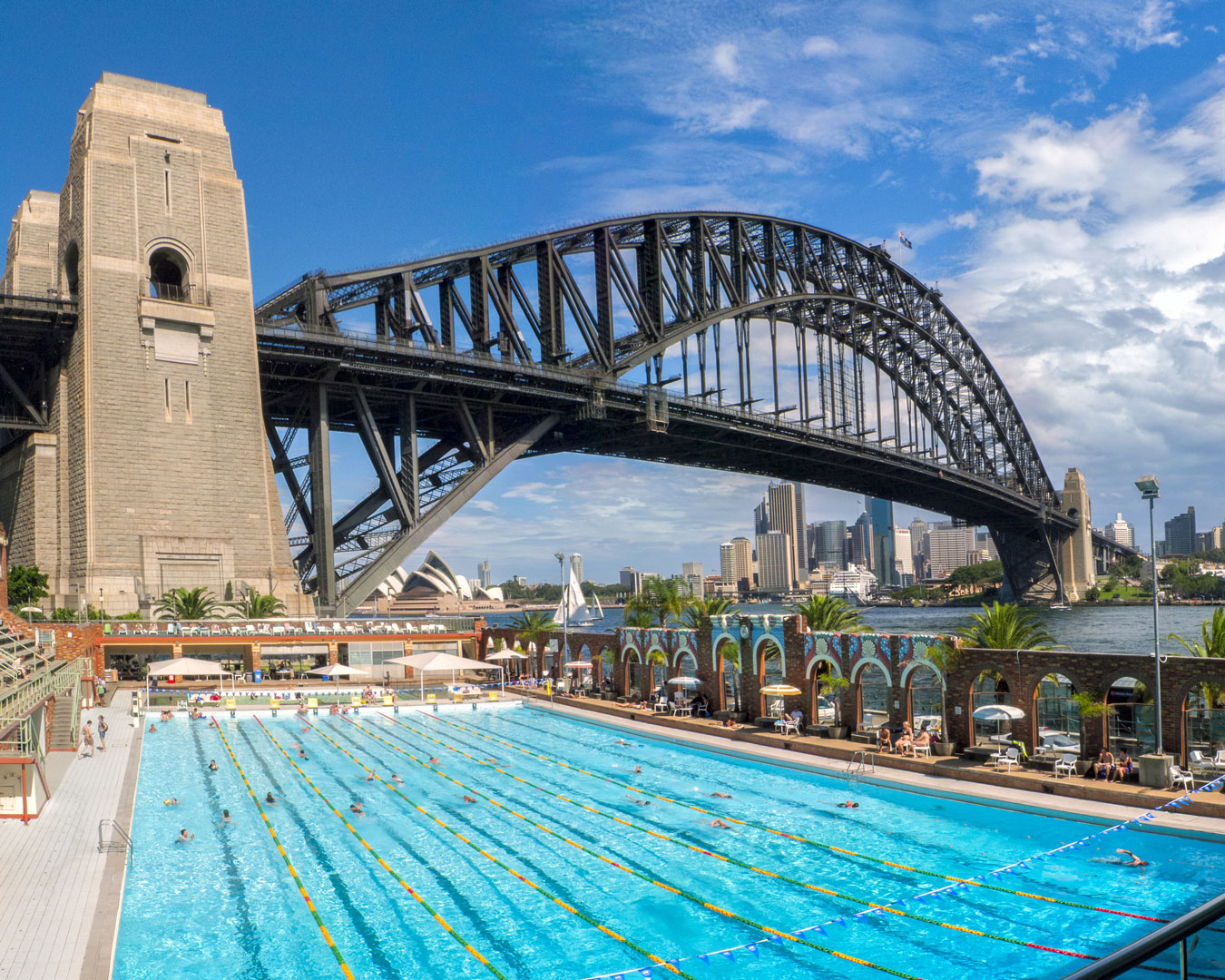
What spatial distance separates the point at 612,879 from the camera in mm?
17812

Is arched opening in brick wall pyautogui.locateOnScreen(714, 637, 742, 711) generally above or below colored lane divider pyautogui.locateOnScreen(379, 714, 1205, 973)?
above

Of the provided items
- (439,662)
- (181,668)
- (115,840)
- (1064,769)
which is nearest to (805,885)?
(1064,769)

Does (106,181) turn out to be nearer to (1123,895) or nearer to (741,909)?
(741,909)

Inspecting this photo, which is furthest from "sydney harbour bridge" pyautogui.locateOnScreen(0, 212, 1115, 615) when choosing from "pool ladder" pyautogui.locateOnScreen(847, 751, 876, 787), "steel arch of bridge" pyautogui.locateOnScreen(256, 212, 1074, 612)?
"pool ladder" pyautogui.locateOnScreen(847, 751, 876, 787)

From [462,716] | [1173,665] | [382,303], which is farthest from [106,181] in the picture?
[1173,665]

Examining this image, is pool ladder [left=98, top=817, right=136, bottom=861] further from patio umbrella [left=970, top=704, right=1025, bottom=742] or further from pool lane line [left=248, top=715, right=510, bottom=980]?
patio umbrella [left=970, top=704, right=1025, bottom=742]

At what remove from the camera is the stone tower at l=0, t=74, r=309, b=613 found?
153 ft

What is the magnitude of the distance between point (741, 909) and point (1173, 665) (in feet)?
Answer: 39.1

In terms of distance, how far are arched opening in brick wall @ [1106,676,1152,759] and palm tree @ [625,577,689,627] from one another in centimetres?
2128

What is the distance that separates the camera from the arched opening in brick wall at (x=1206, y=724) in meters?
21.1

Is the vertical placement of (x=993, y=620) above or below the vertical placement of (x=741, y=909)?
above

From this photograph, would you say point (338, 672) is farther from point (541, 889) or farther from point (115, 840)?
point (541, 889)

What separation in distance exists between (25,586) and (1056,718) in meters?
44.3

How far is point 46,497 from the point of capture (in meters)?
48.8
